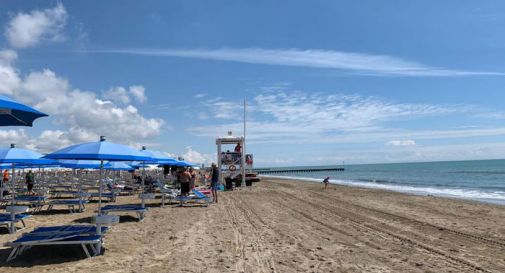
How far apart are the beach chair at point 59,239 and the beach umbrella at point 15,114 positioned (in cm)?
199

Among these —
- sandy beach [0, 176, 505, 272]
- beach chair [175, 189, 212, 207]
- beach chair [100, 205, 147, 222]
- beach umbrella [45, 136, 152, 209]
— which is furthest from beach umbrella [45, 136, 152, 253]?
beach chair [175, 189, 212, 207]

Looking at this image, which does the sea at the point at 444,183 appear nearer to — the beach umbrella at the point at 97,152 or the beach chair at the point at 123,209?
the beach chair at the point at 123,209

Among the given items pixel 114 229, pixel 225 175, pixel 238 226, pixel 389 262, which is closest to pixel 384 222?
pixel 238 226

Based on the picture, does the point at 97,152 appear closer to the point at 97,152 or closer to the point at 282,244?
the point at 97,152

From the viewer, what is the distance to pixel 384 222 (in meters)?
11.3

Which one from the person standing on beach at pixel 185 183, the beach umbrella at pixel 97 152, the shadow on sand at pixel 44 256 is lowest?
the shadow on sand at pixel 44 256

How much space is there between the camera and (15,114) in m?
5.12

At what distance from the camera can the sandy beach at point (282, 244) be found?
21.0 feet

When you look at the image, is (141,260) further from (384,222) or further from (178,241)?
(384,222)

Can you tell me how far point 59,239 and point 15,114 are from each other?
2378 millimetres

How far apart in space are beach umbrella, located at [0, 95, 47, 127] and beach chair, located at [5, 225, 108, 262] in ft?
6.53

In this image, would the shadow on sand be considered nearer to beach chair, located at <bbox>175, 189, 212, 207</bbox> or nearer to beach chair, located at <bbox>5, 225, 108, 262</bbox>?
beach chair, located at <bbox>5, 225, 108, 262</bbox>

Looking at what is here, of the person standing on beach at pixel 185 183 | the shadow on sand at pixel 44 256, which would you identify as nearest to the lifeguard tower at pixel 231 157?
the person standing on beach at pixel 185 183

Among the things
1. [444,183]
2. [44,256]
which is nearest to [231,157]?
[44,256]
